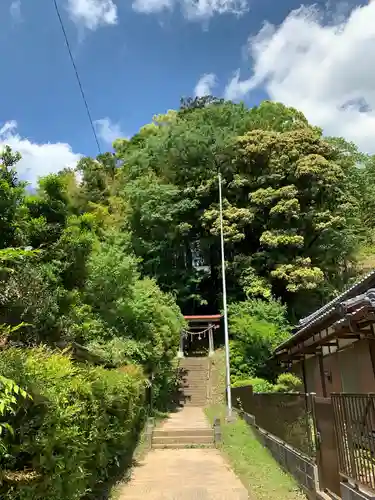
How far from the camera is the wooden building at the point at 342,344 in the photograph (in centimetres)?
579

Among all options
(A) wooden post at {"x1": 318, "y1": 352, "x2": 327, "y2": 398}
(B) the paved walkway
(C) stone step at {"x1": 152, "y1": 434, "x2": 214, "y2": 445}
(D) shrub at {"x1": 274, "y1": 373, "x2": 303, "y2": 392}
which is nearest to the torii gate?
(D) shrub at {"x1": 274, "y1": 373, "x2": 303, "y2": 392}

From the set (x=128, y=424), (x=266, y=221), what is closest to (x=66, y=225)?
(x=128, y=424)

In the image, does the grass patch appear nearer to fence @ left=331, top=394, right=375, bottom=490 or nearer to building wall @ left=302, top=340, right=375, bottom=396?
fence @ left=331, top=394, right=375, bottom=490

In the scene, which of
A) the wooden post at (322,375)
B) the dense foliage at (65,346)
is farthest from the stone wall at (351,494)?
the wooden post at (322,375)

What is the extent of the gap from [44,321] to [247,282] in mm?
17347

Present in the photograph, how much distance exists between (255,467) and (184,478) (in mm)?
1454

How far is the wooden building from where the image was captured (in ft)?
19.0

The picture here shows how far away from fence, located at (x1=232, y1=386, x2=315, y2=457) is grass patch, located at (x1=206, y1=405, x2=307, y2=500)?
54 cm

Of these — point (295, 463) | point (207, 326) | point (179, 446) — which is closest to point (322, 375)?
point (179, 446)

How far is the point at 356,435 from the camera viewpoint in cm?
437

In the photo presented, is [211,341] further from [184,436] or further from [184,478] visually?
[184,478]

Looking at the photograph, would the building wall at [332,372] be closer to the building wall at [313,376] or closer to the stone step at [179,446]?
the building wall at [313,376]

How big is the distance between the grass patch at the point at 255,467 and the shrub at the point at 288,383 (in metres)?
3.46

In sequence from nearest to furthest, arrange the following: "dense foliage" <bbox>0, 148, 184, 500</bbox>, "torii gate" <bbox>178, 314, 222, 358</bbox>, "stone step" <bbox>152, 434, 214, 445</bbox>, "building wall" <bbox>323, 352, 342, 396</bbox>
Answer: "dense foliage" <bbox>0, 148, 184, 500</bbox> < "building wall" <bbox>323, 352, 342, 396</bbox> < "stone step" <bbox>152, 434, 214, 445</bbox> < "torii gate" <bbox>178, 314, 222, 358</bbox>
